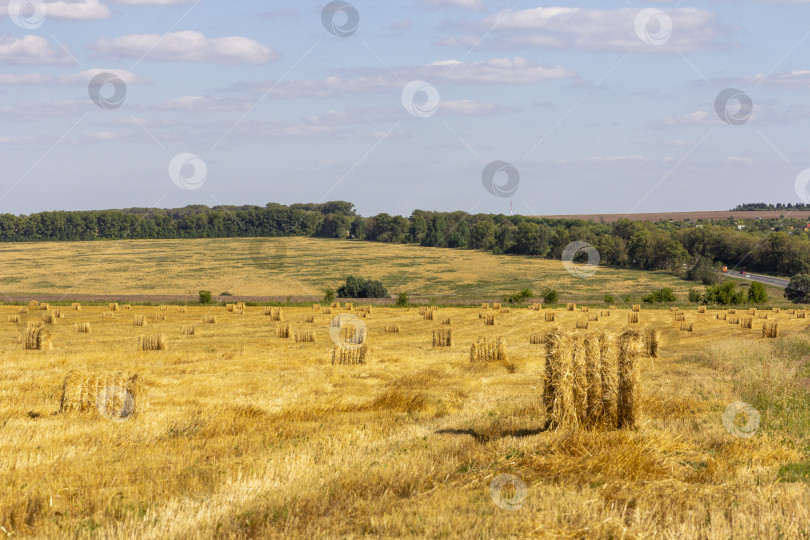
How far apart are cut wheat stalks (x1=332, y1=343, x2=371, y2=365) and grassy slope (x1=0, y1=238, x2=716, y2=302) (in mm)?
54478

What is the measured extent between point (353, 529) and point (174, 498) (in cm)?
242

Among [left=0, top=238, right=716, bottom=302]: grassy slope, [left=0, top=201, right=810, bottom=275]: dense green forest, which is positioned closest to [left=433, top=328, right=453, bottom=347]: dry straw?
[left=0, top=238, right=716, bottom=302]: grassy slope

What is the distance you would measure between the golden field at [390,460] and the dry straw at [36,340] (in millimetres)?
7417

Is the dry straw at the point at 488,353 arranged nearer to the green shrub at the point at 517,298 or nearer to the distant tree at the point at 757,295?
the green shrub at the point at 517,298

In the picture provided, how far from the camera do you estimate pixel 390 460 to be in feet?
33.4

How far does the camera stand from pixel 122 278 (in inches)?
4190

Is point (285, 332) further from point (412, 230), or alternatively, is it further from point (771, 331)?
point (412, 230)

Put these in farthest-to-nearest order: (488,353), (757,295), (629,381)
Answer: (757,295), (488,353), (629,381)

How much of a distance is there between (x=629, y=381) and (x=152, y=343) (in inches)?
855

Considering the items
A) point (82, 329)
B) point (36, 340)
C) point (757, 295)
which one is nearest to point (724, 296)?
point (757, 295)

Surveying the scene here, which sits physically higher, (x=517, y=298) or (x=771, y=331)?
(x=771, y=331)

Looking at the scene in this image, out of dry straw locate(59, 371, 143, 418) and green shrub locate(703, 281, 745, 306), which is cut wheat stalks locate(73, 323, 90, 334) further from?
green shrub locate(703, 281, 745, 306)

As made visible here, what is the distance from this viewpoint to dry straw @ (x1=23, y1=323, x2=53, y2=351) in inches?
1086

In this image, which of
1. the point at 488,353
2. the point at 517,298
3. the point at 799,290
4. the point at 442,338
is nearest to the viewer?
the point at 488,353
